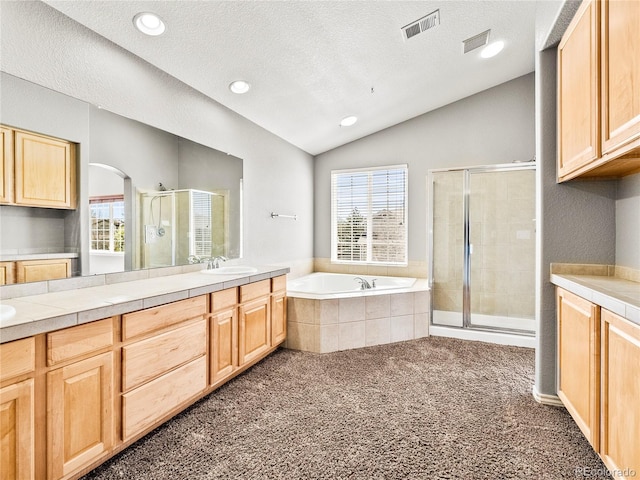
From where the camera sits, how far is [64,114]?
1805 mm

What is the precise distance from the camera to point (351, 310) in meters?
3.13

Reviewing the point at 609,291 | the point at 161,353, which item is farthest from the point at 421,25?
the point at 161,353

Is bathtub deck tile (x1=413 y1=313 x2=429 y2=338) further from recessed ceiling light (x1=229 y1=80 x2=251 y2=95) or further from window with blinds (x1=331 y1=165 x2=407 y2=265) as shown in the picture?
recessed ceiling light (x1=229 y1=80 x2=251 y2=95)

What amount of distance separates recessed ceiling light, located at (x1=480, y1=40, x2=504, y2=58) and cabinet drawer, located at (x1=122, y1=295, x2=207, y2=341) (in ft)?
10.4

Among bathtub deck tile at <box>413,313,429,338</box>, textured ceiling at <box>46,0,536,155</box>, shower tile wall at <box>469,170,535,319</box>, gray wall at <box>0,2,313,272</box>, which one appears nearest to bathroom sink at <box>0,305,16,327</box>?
gray wall at <box>0,2,313,272</box>

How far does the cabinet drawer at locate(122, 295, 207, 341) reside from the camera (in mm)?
1578

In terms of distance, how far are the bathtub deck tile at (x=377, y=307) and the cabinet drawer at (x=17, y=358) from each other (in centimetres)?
251

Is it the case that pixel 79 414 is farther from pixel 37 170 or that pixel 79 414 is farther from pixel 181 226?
pixel 181 226

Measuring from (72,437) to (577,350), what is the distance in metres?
2.40

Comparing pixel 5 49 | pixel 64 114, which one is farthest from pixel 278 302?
pixel 5 49

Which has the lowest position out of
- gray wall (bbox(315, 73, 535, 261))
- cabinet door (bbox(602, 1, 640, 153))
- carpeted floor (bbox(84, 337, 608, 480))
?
carpeted floor (bbox(84, 337, 608, 480))

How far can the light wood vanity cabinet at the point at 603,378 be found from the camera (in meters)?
1.21

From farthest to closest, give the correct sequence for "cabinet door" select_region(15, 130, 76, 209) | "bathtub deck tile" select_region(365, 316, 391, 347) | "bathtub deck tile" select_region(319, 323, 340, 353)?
1. "bathtub deck tile" select_region(365, 316, 391, 347)
2. "bathtub deck tile" select_region(319, 323, 340, 353)
3. "cabinet door" select_region(15, 130, 76, 209)

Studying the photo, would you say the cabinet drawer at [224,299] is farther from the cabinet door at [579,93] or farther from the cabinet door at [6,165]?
the cabinet door at [579,93]
